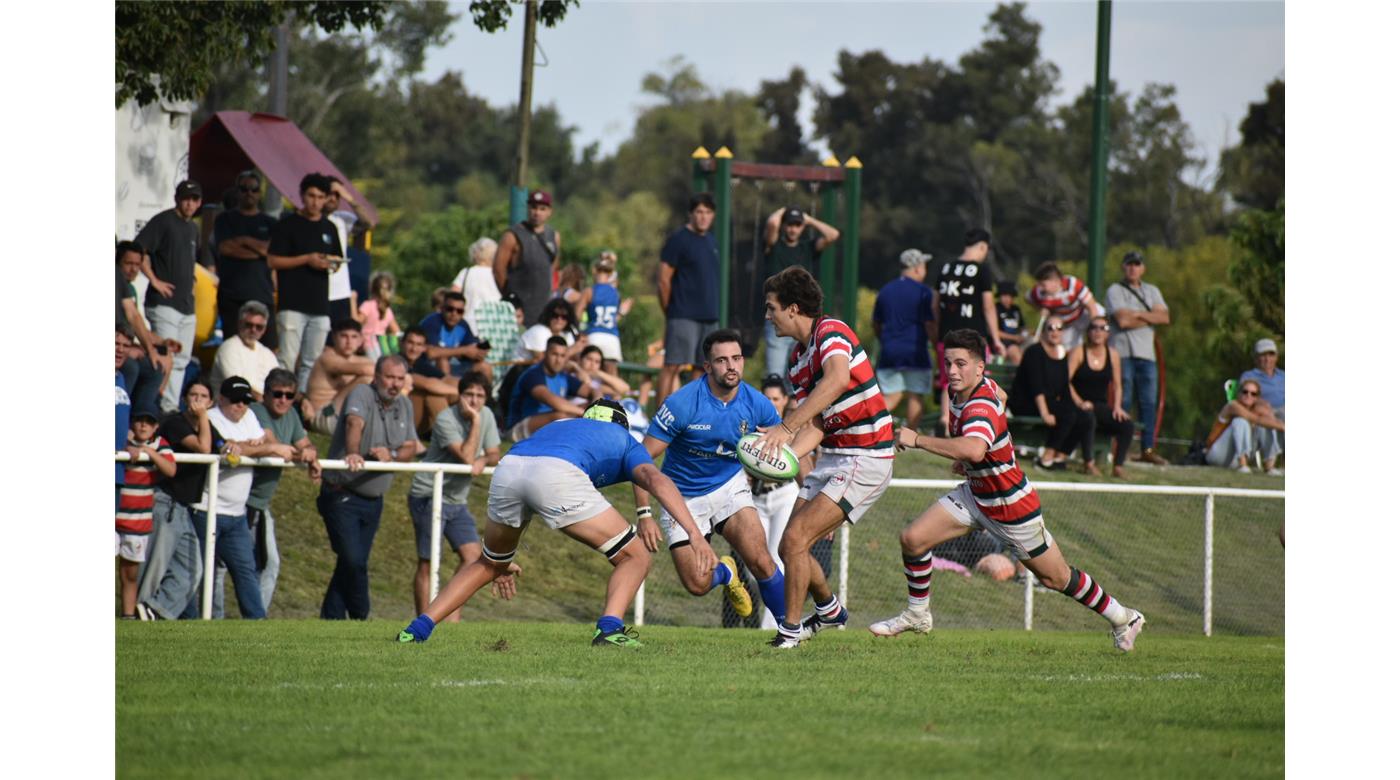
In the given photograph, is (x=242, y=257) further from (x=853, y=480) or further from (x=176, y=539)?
(x=853, y=480)

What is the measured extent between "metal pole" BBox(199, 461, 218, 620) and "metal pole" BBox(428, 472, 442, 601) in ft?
5.39

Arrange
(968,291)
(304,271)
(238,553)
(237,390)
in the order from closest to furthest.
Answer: (238,553)
(237,390)
(304,271)
(968,291)

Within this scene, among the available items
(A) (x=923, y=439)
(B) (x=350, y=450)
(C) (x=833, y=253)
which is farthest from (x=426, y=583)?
(C) (x=833, y=253)

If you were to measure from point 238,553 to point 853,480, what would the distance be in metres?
5.10

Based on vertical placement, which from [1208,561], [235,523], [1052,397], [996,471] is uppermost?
[1052,397]

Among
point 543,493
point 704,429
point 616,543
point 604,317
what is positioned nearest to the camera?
point 543,493

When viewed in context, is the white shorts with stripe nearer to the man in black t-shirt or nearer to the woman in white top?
the man in black t-shirt

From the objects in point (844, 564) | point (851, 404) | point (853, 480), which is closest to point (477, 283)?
point (844, 564)

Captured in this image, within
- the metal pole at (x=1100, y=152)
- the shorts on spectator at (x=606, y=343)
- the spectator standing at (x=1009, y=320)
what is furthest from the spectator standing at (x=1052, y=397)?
the shorts on spectator at (x=606, y=343)

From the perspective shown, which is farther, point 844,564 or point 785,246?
point 785,246

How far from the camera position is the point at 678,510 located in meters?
8.98

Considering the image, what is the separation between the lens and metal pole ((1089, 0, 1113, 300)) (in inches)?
823

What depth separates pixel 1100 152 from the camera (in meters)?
21.2

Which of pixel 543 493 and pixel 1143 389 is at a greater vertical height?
pixel 1143 389
